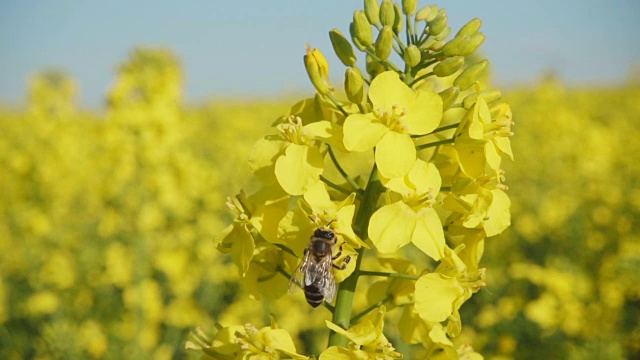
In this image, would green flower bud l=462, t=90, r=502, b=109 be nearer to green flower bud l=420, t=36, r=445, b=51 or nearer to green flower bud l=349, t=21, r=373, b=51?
green flower bud l=420, t=36, r=445, b=51

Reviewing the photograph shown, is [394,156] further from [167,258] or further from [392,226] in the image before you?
[167,258]

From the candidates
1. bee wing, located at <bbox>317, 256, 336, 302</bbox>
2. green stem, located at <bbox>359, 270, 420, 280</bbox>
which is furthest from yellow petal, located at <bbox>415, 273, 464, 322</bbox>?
bee wing, located at <bbox>317, 256, 336, 302</bbox>

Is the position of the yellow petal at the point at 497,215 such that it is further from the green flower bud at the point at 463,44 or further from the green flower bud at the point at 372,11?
the green flower bud at the point at 372,11

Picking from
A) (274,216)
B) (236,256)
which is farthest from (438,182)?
(236,256)

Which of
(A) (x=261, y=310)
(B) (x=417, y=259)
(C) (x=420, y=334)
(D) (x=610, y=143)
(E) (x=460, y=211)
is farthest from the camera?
(D) (x=610, y=143)

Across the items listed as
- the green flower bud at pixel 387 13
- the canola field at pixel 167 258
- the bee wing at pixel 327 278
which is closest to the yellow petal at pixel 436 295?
the bee wing at pixel 327 278

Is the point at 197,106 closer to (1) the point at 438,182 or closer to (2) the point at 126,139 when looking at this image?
(2) the point at 126,139
